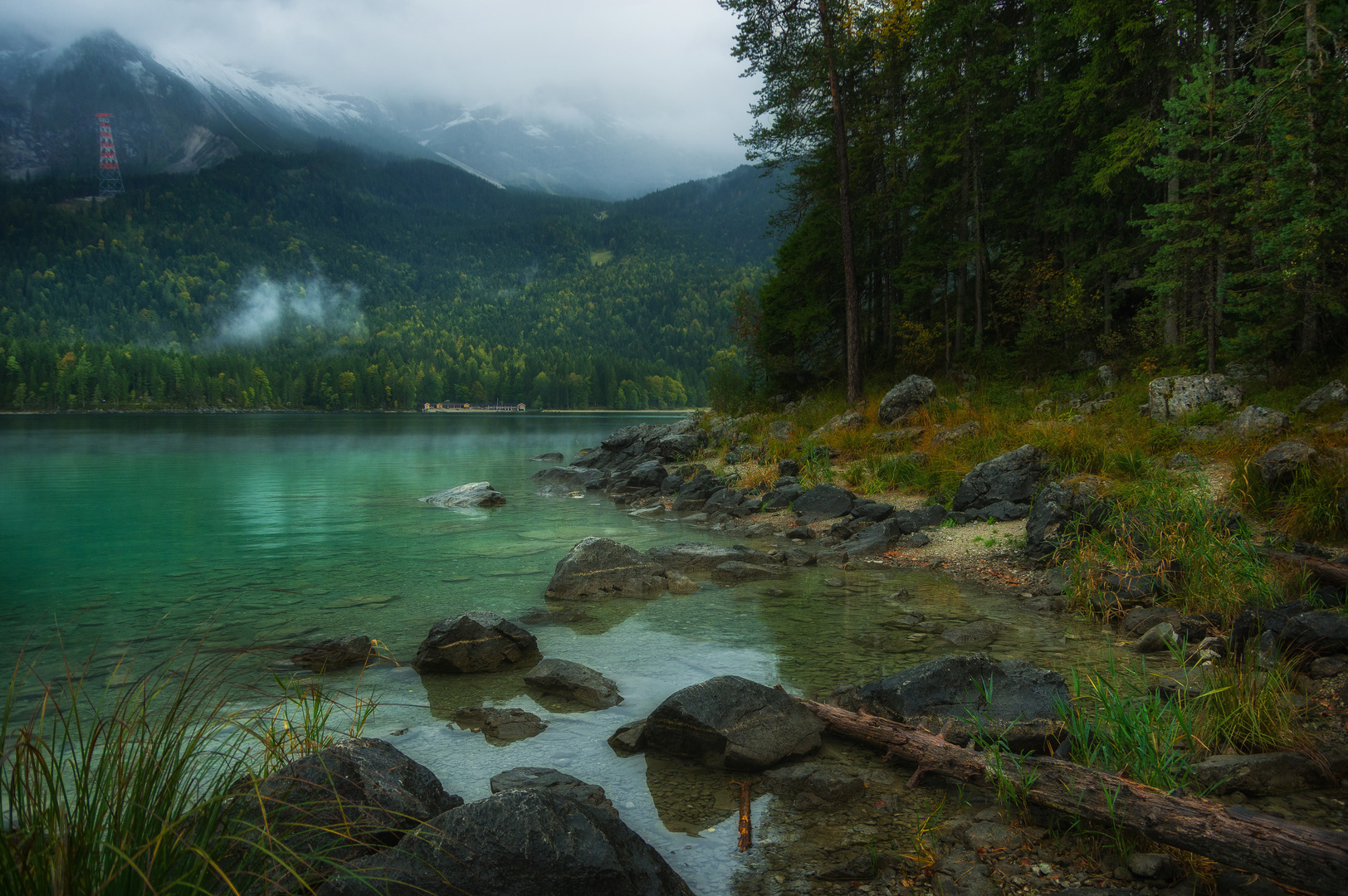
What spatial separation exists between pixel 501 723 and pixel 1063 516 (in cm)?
840

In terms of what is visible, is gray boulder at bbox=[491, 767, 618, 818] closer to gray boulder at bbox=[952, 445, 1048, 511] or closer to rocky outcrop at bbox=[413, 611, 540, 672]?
rocky outcrop at bbox=[413, 611, 540, 672]

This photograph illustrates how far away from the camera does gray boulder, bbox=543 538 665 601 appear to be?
1011cm

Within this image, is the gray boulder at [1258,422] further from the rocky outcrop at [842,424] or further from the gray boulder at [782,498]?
the rocky outcrop at [842,424]

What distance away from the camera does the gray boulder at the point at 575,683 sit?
610cm

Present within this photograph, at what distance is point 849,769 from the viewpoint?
4.67 metres

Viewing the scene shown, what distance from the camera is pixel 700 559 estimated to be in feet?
37.8

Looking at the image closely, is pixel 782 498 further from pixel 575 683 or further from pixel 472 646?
pixel 575 683

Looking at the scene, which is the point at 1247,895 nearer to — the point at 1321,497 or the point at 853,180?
the point at 1321,497

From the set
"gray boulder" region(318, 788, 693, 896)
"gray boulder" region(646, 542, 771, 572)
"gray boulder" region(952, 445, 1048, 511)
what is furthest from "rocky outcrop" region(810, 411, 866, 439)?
"gray boulder" region(318, 788, 693, 896)

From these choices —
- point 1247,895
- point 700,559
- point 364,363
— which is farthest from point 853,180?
point 364,363

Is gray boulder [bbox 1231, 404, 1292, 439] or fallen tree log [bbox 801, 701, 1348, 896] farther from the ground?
gray boulder [bbox 1231, 404, 1292, 439]

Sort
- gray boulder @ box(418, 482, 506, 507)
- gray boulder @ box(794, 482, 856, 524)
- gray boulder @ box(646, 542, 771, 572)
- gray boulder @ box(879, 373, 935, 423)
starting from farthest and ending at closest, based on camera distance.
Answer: gray boulder @ box(418, 482, 506, 507)
gray boulder @ box(879, 373, 935, 423)
gray boulder @ box(794, 482, 856, 524)
gray boulder @ box(646, 542, 771, 572)

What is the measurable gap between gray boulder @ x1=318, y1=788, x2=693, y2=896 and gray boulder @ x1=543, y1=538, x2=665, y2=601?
6.82m

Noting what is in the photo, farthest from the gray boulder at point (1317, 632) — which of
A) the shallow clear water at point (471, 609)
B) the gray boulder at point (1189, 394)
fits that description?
the gray boulder at point (1189, 394)
